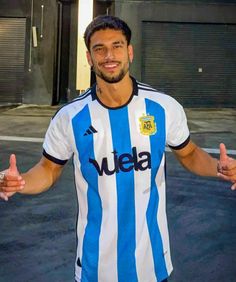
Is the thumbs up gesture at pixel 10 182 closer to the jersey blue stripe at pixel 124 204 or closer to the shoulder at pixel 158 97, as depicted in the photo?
the jersey blue stripe at pixel 124 204

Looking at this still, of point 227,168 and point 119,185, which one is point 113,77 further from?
point 227,168

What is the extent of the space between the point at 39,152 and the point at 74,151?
25.1 feet

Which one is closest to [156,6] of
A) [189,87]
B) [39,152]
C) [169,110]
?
[189,87]

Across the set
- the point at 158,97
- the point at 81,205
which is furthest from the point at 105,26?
the point at 81,205

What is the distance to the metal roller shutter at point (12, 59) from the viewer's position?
65.3ft

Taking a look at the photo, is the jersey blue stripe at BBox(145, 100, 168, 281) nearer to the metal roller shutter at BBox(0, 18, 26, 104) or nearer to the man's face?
the man's face

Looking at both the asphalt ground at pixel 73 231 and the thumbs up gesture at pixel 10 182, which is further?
the asphalt ground at pixel 73 231

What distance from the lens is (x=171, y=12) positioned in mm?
19500

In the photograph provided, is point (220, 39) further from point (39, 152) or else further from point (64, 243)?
point (64, 243)

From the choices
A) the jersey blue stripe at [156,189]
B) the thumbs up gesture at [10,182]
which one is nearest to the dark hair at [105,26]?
the jersey blue stripe at [156,189]

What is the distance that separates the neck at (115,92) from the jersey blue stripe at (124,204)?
52 millimetres

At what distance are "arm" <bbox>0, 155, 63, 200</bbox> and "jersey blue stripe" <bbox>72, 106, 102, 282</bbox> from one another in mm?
227

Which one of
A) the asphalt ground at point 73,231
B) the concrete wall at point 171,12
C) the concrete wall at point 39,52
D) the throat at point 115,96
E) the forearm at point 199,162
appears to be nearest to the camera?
the throat at point 115,96

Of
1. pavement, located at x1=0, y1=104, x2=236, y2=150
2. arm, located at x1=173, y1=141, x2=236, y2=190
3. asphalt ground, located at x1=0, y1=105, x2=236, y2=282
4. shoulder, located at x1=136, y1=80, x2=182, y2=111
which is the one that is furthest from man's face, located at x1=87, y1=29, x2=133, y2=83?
pavement, located at x1=0, y1=104, x2=236, y2=150
